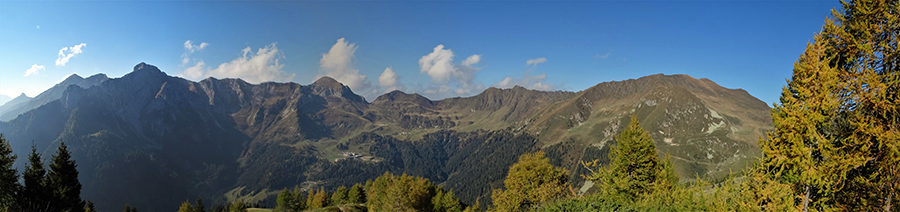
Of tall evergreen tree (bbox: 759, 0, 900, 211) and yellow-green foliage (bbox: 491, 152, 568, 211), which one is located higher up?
tall evergreen tree (bbox: 759, 0, 900, 211)

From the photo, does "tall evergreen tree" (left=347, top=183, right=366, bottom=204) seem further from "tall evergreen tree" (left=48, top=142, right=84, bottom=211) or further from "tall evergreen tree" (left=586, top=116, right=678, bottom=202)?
"tall evergreen tree" (left=586, top=116, right=678, bottom=202)

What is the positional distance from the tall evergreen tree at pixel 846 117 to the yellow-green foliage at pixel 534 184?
27883mm

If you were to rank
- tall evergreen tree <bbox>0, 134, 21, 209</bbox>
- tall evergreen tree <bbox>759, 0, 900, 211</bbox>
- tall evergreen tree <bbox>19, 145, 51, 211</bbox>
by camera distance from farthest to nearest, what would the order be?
tall evergreen tree <bbox>19, 145, 51, 211</bbox> < tall evergreen tree <bbox>0, 134, 21, 209</bbox> < tall evergreen tree <bbox>759, 0, 900, 211</bbox>

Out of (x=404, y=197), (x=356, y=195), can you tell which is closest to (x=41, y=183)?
(x=404, y=197)

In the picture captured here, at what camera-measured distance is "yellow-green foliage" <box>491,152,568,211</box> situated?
131 ft

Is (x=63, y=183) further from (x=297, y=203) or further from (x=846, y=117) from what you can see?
(x=297, y=203)

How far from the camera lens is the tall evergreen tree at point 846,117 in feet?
34.7

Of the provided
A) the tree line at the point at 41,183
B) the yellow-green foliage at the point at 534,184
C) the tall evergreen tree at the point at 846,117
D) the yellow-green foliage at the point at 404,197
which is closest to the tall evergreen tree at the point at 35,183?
the tree line at the point at 41,183

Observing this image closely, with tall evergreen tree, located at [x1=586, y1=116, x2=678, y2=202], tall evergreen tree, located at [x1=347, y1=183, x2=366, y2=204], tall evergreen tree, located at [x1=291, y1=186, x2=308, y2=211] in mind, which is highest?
tall evergreen tree, located at [x1=586, y1=116, x2=678, y2=202]

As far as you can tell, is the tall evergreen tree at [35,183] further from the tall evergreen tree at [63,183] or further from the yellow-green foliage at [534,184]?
the yellow-green foliage at [534,184]

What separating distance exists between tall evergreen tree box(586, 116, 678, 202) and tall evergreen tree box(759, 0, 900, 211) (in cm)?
1795

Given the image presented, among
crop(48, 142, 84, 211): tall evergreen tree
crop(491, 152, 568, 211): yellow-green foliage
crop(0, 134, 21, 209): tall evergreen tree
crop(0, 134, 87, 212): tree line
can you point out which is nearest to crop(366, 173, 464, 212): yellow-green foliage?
crop(491, 152, 568, 211): yellow-green foliage

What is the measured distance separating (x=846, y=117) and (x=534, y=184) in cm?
3124

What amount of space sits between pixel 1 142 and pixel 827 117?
197 ft
